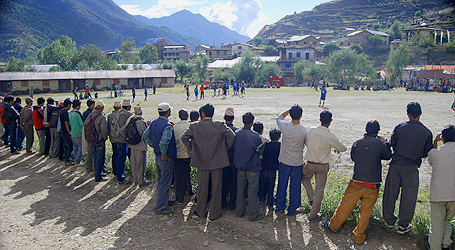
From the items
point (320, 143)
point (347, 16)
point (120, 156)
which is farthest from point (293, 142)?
point (347, 16)

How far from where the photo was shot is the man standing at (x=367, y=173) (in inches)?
165

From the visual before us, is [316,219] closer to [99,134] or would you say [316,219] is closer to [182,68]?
[99,134]

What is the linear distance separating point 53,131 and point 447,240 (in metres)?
9.46

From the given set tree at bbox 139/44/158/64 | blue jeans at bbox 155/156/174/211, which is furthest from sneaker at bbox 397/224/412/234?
tree at bbox 139/44/158/64

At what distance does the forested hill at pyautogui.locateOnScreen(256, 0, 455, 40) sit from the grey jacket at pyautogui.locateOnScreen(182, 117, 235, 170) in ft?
422

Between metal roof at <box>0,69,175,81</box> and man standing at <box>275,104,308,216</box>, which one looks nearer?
man standing at <box>275,104,308,216</box>

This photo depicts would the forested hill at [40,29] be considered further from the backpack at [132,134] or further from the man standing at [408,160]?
the man standing at [408,160]

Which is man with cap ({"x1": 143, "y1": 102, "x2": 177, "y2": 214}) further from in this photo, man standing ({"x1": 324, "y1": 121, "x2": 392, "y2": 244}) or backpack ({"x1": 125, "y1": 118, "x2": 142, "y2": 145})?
man standing ({"x1": 324, "y1": 121, "x2": 392, "y2": 244})

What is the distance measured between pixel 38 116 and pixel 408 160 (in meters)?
9.46

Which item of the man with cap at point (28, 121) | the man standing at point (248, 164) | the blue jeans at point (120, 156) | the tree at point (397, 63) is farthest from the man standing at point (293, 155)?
the tree at point (397, 63)

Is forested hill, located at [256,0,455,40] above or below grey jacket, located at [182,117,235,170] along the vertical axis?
above

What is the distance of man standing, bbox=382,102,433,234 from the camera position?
13.4ft

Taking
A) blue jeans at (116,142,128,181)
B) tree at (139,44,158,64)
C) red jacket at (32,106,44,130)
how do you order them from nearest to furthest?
blue jeans at (116,142,128,181) < red jacket at (32,106,44,130) < tree at (139,44,158,64)

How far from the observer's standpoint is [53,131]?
875 cm
